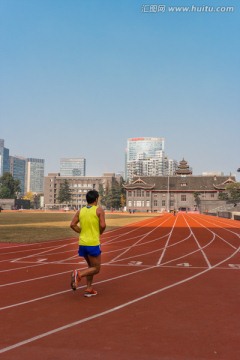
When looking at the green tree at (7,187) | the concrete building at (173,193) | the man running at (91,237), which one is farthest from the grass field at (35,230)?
the green tree at (7,187)

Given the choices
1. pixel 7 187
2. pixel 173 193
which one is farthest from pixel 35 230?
pixel 7 187

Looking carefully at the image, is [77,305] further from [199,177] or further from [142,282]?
[199,177]

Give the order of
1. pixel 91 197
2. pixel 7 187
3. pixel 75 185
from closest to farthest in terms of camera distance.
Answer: pixel 91 197
pixel 7 187
pixel 75 185

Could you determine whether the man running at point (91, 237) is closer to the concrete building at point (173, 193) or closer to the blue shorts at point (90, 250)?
the blue shorts at point (90, 250)

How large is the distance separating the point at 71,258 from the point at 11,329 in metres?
7.30

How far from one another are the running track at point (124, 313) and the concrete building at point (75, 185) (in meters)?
160

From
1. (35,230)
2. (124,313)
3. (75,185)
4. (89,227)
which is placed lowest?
(35,230)

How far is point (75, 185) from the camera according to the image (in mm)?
175750

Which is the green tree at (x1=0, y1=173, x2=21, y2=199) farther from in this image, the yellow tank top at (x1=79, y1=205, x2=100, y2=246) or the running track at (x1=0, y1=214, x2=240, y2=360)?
the yellow tank top at (x1=79, y1=205, x2=100, y2=246)

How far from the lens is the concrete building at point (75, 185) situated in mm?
170375

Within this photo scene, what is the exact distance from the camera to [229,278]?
8.62m

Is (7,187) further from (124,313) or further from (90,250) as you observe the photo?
(124,313)

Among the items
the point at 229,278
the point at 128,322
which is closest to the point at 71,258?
the point at 229,278

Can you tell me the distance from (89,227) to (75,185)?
17046 centimetres
